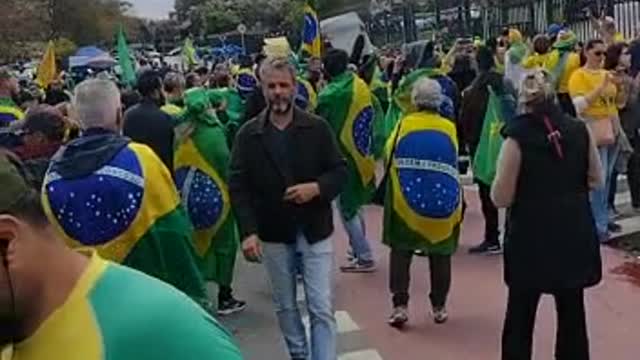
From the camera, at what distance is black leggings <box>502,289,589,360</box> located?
5.69 m

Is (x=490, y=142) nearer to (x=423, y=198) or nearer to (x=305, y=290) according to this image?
(x=423, y=198)

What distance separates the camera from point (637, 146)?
10930 mm

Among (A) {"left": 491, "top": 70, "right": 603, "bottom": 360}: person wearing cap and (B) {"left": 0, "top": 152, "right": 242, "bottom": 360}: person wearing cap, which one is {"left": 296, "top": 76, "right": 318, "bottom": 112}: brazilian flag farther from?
(B) {"left": 0, "top": 152, "right": 242, "bottom": 360}: person wearing cap

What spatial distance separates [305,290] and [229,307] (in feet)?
9.00

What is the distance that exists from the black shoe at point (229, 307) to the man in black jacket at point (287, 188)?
2.63 meters

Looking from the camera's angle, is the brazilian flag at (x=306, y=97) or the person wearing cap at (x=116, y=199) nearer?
the person wearing cap at (x=116, y=199)

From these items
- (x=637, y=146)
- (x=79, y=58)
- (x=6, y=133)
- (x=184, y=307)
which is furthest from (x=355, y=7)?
(x=184, y=307)

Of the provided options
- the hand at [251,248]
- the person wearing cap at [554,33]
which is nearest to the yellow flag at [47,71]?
the person wearing cap at [554,33]

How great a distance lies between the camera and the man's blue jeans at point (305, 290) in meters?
5.84

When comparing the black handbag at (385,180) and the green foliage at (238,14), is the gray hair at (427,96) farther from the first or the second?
the green foliage at (238,14)

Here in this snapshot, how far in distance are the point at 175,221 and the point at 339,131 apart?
4.75 m

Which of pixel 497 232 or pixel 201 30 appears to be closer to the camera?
pixel 497 232

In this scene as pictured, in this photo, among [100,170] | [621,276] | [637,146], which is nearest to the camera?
[100,170]

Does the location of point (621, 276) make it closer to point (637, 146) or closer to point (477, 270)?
point (477, 270)
